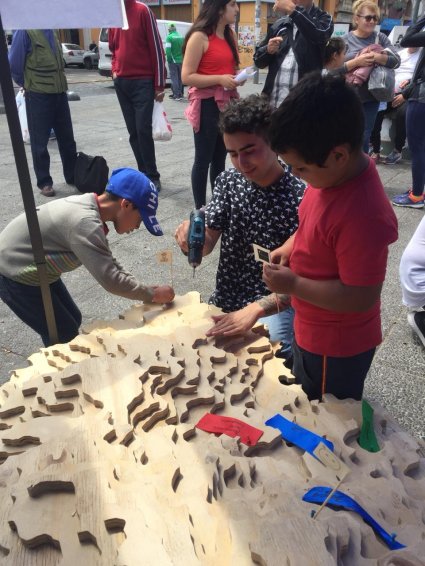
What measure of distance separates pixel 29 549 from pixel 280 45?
4174 millimetres

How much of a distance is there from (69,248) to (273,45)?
2974mm

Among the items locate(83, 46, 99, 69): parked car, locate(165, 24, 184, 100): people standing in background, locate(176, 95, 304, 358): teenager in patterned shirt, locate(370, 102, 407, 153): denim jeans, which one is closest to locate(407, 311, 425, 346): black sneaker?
locate(176, 95, 304, 358): teenager in patterned shirt

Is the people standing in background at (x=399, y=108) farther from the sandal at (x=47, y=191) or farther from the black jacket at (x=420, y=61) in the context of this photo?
the sandal at (x=47, y=191)

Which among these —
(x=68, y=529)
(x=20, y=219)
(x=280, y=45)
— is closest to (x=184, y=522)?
(x=68, y=529)

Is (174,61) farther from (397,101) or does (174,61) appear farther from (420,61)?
(420,61)

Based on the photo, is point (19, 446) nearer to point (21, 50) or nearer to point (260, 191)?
point (260, 191)

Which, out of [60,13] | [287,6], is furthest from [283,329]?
[287,6]

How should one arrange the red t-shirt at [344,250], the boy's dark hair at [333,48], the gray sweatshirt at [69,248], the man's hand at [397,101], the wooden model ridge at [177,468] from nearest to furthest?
the wooden model ridge at [177,468] < the red t-shirt at [344,250] < the gray sweatshirt at [69,248] < the boy's dark hair at [333,48] < the man's hand at [397,101]

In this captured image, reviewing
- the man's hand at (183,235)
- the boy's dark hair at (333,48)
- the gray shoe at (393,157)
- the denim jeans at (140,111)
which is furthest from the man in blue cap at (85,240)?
the gray shoe at (393,157)

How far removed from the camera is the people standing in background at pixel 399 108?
621 centimetres

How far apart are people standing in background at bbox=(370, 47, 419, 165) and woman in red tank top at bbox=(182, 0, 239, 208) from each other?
111 inches

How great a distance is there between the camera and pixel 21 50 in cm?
479

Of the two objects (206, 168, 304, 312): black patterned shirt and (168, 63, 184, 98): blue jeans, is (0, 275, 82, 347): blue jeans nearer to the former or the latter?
(206, 168, 304, 312): black patterned shirt

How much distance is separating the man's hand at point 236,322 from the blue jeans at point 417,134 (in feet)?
10.8
